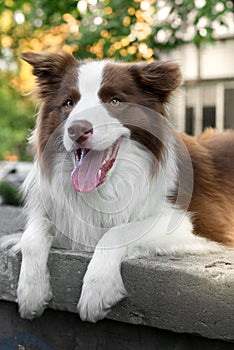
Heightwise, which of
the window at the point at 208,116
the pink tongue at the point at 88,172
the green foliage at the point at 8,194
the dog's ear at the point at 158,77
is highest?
the dog's ear at the point at 158,77

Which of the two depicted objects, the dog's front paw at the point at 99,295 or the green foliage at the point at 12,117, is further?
the green foliage at the point at 12,117

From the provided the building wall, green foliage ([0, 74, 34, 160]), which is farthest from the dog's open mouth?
green foliage ([0, 74, 34, 160])

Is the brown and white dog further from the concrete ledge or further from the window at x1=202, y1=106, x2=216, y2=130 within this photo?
the window at x1=202, y1=106, x2=216, y2=130

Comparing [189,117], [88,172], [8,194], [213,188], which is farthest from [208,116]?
[88,172]

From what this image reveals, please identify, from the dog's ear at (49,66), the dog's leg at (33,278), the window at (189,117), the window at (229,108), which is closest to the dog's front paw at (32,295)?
the dog's leg at (33,278)

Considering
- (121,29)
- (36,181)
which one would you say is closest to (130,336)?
(36,181)

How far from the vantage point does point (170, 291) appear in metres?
2.95

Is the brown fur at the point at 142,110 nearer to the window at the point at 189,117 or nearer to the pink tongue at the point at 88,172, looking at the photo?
the pink tongue at the point at 88,172

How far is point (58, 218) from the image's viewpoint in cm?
332

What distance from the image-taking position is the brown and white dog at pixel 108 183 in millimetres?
2998

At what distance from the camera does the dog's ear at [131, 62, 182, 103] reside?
322 centimetres

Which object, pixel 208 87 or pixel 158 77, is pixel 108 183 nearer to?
pixel 158 77

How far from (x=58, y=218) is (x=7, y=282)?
448 mm

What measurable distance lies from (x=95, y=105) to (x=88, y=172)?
13.0 inches
